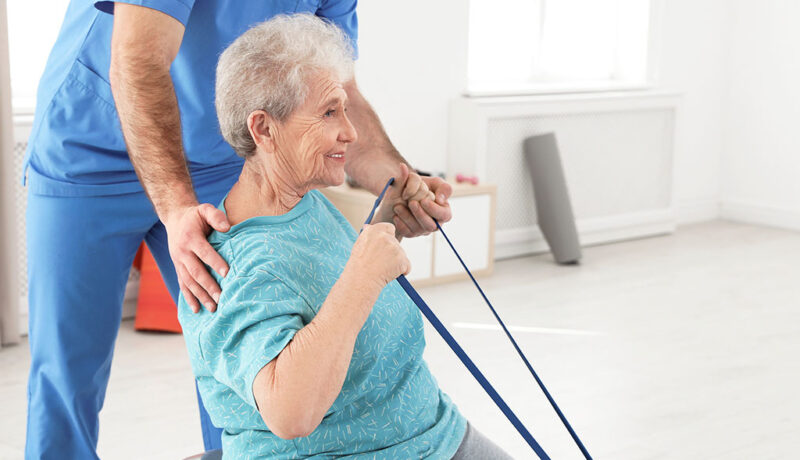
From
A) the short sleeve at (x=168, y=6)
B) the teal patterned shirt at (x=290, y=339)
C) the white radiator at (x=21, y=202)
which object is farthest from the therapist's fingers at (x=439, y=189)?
the white radiator at (x=21, y=202)

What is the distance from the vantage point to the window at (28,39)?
387 centimetres

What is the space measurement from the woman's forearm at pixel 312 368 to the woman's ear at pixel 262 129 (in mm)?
283

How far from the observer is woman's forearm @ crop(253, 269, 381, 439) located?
3.97ft

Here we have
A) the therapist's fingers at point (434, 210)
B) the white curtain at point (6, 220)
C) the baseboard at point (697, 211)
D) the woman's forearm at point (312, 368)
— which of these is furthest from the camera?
the baseboard at point (697, 211)

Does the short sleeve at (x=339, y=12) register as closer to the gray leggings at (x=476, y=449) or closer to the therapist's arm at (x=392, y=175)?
the therapist's arm at (x=392, y=175)

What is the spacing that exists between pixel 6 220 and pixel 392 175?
2085 millimetres

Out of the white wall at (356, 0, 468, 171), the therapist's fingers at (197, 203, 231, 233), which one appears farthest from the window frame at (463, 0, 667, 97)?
the therapist's fingers at (197, 203, 231, 233)

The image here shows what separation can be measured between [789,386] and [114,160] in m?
2.49

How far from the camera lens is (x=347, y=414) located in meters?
1.42

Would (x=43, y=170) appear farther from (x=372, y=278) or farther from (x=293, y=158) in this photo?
(x=372, y=278)

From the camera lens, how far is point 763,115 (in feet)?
19.9

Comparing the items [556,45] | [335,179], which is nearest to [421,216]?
[335,179]

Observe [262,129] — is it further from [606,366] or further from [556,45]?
[556,45]

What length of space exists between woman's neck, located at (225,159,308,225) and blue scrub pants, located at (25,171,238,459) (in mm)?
442
